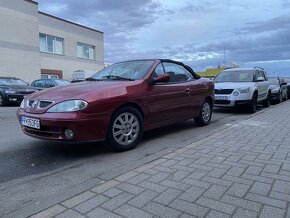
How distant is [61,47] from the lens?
2866cm

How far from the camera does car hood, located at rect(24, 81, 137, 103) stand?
4.48 m

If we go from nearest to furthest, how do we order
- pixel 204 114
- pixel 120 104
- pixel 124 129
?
pixel 120 104
pixel 124 129
pixel 204 114

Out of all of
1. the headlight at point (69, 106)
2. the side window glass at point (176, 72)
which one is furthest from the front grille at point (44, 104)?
the side window glass at point (176, 72)

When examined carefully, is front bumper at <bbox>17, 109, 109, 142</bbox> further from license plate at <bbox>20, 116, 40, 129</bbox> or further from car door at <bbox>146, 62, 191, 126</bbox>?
car door at <bbox>146, 62, 191, 126</bbox>

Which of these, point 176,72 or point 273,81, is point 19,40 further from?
point 176,72

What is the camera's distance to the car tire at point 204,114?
7406 millimetres

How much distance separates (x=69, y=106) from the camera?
4379mm

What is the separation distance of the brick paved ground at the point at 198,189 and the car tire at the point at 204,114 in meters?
2.46

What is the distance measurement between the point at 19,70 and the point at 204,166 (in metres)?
22.1

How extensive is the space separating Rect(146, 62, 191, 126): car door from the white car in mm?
4234

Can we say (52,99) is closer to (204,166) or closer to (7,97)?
(204,166)

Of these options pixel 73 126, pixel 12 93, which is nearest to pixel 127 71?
pixel 73 126

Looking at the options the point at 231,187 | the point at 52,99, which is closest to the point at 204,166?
the point at 231,187

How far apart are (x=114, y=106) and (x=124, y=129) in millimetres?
466
